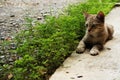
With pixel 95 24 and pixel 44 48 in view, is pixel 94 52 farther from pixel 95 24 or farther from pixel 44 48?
pixel 44 48

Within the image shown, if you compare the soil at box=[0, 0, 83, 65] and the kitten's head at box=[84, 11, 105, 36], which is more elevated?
the kitten's head at box=[84, 11, 105, 36]

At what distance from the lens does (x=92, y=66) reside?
589 centimetres

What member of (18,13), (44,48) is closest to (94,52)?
(44,48)

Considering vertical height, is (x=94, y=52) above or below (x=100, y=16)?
below

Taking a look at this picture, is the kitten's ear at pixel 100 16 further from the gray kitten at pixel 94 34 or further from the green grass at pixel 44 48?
the green grass at pixel 44 48

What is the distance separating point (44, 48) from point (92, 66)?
2.56ft

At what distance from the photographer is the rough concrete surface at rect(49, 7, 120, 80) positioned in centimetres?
546

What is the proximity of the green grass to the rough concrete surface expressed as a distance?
0.18 meters

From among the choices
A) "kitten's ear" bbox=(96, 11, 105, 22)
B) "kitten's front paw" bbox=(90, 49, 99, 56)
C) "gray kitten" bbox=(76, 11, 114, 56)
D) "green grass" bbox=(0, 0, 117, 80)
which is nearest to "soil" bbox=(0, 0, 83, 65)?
"green grass" bbox=(0, 0, 117, 80)

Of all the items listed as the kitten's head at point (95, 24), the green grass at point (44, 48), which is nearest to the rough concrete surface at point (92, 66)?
the green grass at point (44, 48)

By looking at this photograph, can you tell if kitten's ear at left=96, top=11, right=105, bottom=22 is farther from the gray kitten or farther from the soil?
the soil

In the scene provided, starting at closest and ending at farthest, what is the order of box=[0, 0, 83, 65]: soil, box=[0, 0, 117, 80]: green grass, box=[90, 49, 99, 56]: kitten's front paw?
box=[0, 0, 117, 80]: green grass → box=[90, 49, 99, 56]: kitten's front paw → box=[0, 0, 83, 65]: soil

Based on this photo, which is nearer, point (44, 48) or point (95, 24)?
point (44, 48)

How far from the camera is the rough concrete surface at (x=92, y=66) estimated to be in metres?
5.46
